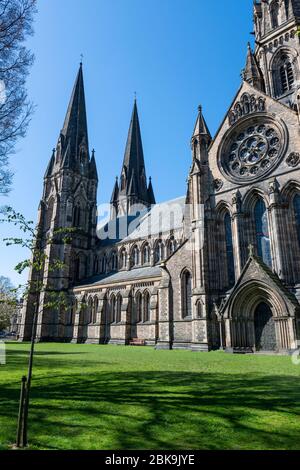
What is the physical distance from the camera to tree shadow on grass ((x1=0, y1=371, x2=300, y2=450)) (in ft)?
15.2

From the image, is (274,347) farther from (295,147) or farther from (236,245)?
(295,147)

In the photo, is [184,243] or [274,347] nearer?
[274,347]

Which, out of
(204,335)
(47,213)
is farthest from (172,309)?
(47,213)

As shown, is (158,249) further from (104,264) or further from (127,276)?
(104,264)

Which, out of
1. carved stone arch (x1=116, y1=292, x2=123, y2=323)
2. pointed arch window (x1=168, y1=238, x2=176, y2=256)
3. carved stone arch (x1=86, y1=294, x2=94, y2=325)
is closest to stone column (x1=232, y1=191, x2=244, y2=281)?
pointed arch window (x1=168, y1=238, x2=176, y2=256)

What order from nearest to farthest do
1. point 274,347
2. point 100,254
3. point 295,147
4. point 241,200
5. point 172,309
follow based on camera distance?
1. point 274,347
2. point 295,147
3. point 241,200
4. point 172,309
5. point 100,254

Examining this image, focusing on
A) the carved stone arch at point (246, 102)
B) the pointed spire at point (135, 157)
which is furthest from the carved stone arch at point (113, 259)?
the carved stone arch at point (246, 102)

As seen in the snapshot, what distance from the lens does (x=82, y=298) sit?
43344 millimetres

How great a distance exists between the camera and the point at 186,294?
2627 cm

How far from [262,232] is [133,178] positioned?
139ft

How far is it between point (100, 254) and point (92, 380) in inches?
1625

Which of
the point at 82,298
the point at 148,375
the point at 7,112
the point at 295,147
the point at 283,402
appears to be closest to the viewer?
the point at 283,402

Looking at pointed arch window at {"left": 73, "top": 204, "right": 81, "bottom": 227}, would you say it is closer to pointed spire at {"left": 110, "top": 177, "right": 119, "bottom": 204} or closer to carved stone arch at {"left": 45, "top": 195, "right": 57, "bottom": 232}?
carved stone arch at {"left": 45, "top": 195, "right": 57, "bottom": 232}

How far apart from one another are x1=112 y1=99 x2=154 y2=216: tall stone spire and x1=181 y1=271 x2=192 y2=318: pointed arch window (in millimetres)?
34917
